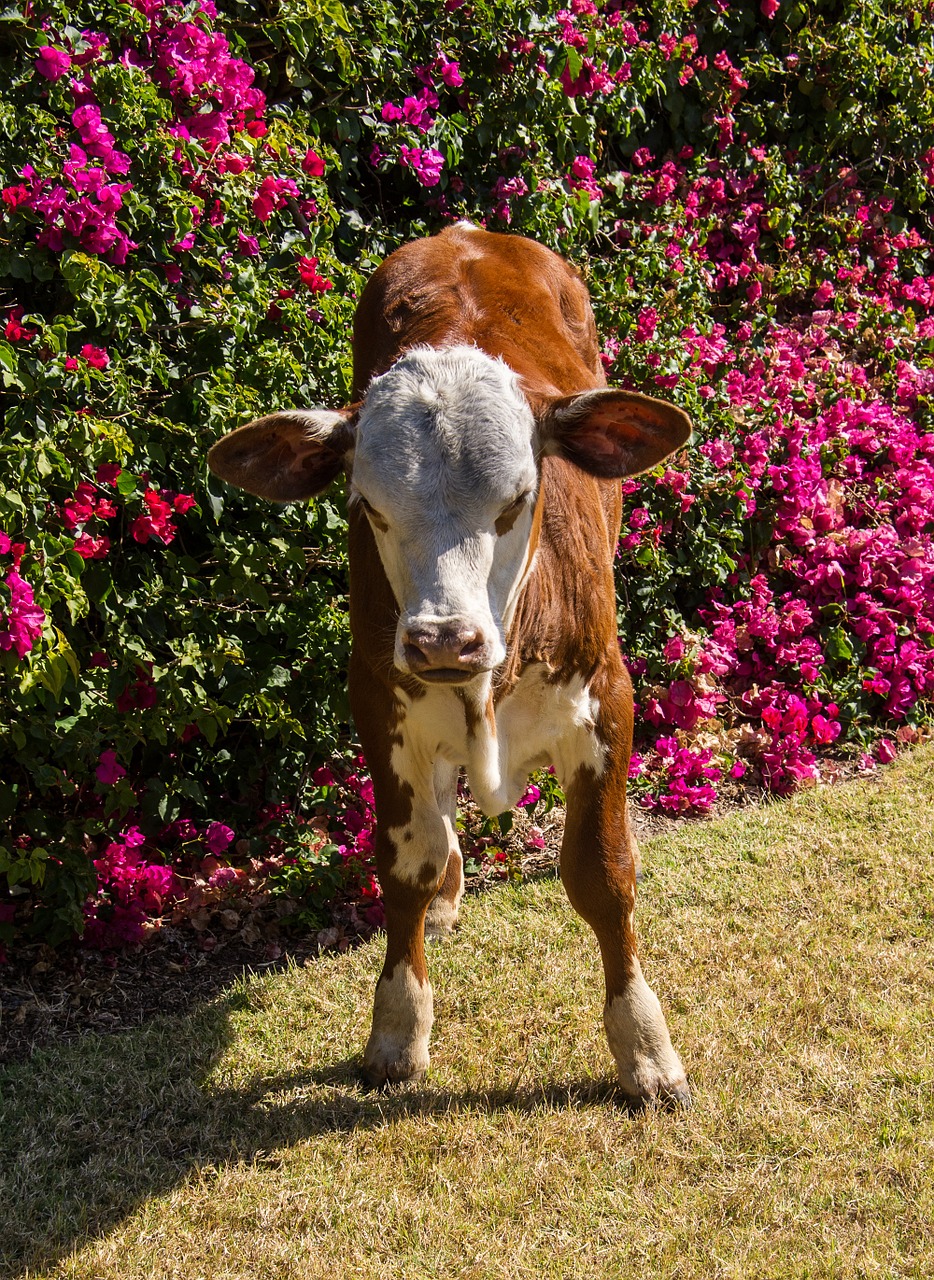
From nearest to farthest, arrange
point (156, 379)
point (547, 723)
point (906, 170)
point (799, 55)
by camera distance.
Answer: point (547, 723) → point (156, 379) → point (799, 55) → point (906, 170)

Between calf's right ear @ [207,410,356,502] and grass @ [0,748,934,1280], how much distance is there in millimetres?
1617

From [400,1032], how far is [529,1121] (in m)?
0.43

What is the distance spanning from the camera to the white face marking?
2.66 metres

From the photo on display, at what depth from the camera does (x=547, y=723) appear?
3.36 meters

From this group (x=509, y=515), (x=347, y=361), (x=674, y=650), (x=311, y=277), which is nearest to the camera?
(x=509, y=515)

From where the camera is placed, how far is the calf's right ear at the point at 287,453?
3.05 meters

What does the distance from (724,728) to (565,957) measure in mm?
1731

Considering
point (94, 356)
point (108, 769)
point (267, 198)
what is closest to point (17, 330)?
point (94, 356)

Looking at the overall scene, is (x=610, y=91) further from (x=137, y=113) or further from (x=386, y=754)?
(x=386, y=754)

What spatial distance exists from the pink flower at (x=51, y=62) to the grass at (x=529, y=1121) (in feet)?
9.20

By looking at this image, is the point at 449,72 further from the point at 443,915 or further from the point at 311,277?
the point at 443,915

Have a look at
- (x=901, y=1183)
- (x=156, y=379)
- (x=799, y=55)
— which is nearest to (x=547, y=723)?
(x=901, y=1183)

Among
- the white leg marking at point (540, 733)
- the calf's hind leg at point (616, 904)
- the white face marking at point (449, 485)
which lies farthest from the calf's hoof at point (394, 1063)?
A: the white face marking at point (449, 485)

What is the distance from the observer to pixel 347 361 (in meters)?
4.47
